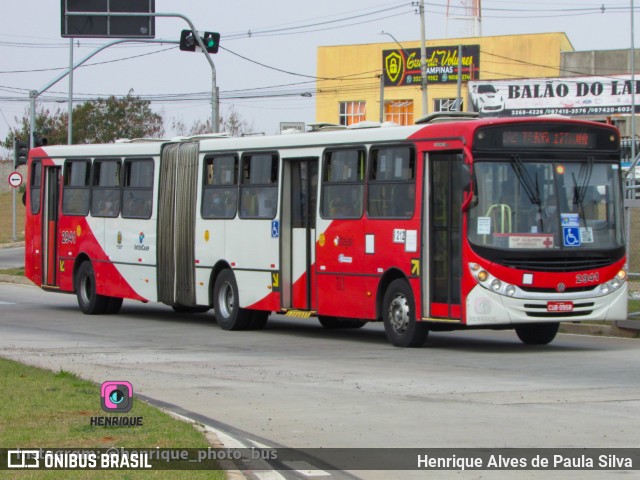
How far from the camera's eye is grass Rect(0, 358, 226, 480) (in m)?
8.34

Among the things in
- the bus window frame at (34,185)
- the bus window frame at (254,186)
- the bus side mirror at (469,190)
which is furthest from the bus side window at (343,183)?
the bus window frame at (34,185)

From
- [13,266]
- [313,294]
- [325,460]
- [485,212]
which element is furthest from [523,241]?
[13,266]

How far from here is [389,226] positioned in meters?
18.8

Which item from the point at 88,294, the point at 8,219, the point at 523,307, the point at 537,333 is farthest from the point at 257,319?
the point at 8,219

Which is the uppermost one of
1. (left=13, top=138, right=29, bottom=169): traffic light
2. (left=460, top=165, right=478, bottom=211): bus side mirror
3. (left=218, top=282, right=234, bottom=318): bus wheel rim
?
(left=13, top=138, right=29, bottom=169): traffic light

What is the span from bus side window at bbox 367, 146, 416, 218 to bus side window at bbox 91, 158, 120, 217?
7946 millimetres

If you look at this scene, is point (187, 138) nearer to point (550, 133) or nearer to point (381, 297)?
point (381, 297)

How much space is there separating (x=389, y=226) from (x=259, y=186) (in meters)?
3.74

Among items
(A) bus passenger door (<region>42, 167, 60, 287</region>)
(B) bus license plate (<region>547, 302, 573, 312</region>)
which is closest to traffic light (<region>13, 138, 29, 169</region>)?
(A) bus passenger door (<region>42, 167, 60, 287</region>)

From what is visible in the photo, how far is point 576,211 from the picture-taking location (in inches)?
706

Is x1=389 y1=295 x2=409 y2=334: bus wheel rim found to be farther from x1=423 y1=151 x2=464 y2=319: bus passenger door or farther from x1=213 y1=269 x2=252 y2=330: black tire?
x1=213 y1=269 x2=252 y2=330: black tire

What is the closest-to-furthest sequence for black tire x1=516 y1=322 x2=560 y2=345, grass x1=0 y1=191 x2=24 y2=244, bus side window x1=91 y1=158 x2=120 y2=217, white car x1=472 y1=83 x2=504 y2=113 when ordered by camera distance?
black tire x1=516 y1=322 x2=560 y2=345 → bus side window x1=91 y1=158 x2=120 y2=217 → grass x1=0 y1=191 x2=24 y2=244 → white car x1=472 y1=83 x2=504 y2=113

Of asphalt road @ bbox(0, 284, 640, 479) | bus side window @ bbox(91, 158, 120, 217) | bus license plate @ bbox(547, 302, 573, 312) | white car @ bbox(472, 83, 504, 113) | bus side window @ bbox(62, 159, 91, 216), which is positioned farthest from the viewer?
white car @ bbox(472, 83, 504, 113)

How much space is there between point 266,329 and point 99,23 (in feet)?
38.4
